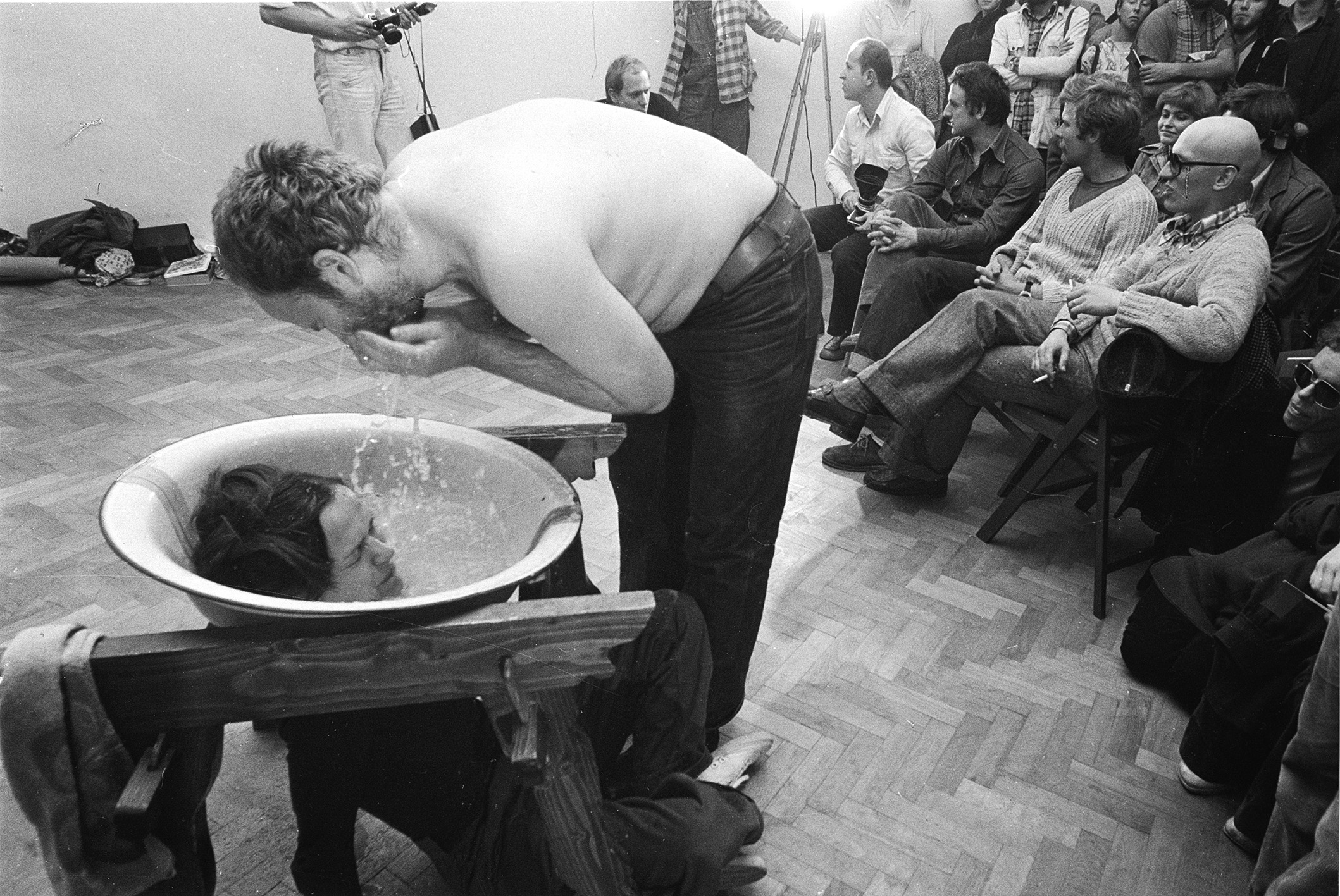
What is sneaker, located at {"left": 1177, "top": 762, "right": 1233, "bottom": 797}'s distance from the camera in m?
2.04

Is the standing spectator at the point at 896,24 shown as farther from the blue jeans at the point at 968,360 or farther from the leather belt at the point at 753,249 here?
the leather belt at the point at 753,249

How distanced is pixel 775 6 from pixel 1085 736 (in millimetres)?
4561

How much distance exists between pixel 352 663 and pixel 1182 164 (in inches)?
101

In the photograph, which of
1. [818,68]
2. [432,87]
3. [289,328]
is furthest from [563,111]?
[818,68]

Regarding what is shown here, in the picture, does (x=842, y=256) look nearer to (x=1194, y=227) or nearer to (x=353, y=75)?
(x=1194, y=227)

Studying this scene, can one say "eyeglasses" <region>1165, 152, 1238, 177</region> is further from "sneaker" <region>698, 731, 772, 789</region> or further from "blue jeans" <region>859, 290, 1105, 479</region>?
"sneaker" <region>698, 731, 772, 789</region>

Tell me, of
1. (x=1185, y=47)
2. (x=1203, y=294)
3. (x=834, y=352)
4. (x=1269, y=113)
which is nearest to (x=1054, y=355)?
(x=1203, y=294)

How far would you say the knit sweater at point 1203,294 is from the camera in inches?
97.3

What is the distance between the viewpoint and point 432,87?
150 inches

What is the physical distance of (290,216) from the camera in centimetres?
140

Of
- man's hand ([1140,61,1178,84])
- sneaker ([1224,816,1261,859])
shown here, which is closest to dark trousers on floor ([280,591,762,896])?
sneaker ([1224,816,1261,859])

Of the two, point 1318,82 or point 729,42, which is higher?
point 1318,82

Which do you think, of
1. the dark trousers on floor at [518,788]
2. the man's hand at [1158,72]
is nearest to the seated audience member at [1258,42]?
the man's hand at [1158,72]

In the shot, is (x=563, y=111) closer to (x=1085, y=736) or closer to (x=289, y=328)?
(x=1085, y=736)
